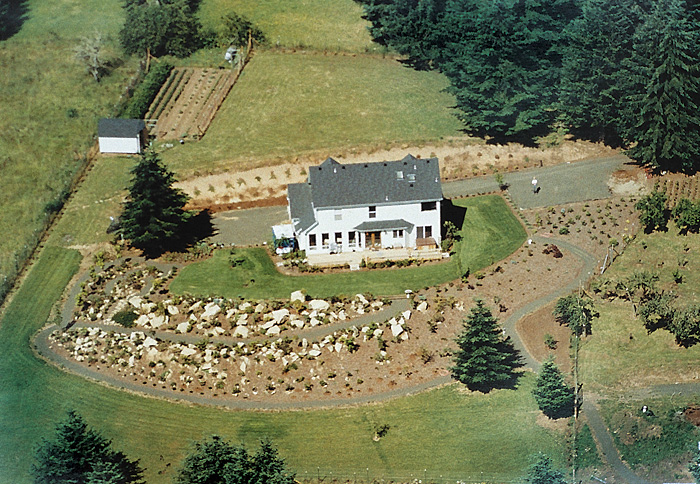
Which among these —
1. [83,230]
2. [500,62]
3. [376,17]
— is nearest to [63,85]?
[83,230]

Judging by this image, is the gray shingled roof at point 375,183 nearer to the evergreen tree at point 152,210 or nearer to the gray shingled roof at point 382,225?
the gray shingled roof at point 382,225

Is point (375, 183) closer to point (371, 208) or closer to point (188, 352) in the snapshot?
point (371, 208)

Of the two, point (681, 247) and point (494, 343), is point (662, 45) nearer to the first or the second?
point (681, 247)

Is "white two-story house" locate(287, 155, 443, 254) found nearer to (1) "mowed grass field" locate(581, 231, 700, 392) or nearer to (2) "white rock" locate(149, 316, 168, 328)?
(2) "white rock" locate(149, 316, 168, 328)

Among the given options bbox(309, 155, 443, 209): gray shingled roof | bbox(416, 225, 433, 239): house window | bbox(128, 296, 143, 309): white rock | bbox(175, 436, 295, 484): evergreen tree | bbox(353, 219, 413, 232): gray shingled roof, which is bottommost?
bbox(128, 296, 143, 309): white rock

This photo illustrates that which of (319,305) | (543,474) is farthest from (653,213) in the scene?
(543,474)

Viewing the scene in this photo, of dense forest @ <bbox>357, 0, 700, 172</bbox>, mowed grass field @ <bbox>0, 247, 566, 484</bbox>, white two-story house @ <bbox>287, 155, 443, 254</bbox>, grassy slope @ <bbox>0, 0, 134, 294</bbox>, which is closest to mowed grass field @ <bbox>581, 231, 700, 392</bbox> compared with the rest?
mowed grass field @ <bbox>0, 247, 566, 484</bbox>
